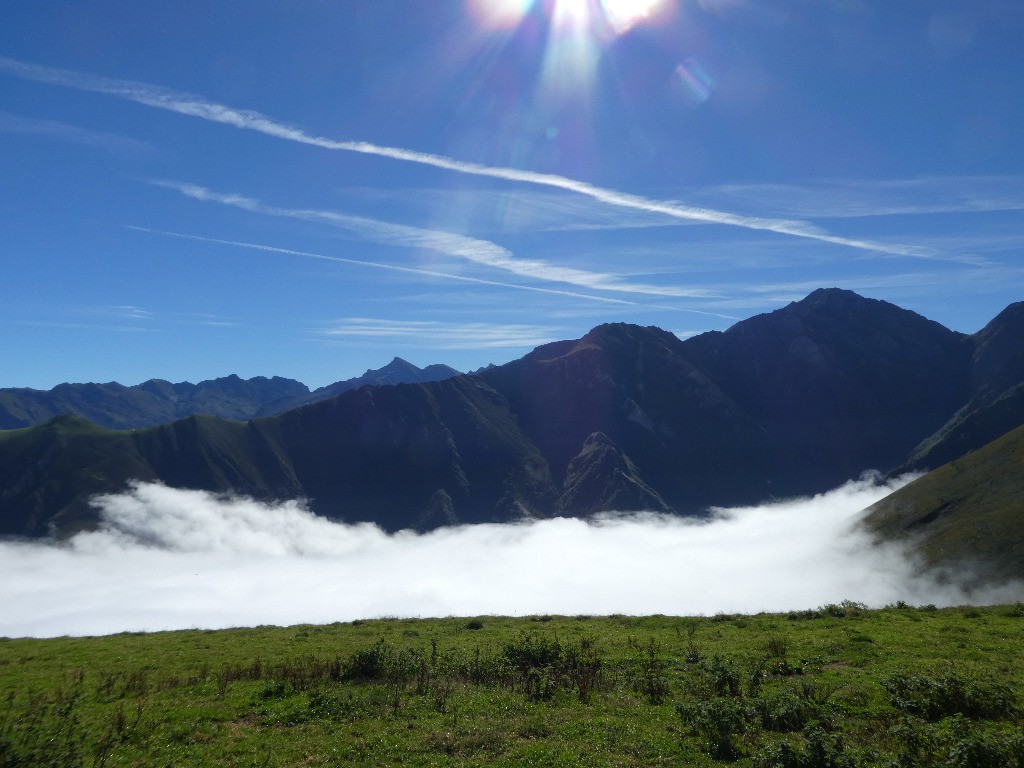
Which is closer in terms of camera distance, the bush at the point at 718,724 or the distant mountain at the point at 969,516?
the bush at the point at 718,724

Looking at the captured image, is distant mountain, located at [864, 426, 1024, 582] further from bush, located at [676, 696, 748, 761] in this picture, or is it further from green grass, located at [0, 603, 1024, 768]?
bush, located at [676, 696, 748, 761]

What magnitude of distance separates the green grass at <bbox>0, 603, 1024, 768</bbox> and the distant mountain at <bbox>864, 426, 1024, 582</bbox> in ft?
162

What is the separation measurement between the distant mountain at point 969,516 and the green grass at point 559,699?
49446mm

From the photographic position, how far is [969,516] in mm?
91375

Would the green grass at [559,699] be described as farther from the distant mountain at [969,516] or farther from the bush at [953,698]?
the distant mountain at [969,516]

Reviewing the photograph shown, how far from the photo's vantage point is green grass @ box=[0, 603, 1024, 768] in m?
19.5

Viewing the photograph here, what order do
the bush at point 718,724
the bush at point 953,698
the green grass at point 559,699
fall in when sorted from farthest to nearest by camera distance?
the bush at point 953,698, the green grass at point 559,699, the bush at point 718,724

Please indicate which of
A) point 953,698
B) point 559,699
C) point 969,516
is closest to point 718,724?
point 559,699

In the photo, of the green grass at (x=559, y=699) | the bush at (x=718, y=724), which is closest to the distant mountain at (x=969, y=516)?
the green grass at (x=559, y=699)

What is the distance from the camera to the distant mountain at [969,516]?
7569 centimetres

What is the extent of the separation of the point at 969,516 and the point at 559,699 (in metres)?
99.1

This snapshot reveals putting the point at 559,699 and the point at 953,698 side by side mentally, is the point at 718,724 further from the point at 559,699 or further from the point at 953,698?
the point at 953,698

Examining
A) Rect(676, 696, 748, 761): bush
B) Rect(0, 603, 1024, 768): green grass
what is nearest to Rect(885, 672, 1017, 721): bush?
Rect(0, 603, 1024, 768): green grass

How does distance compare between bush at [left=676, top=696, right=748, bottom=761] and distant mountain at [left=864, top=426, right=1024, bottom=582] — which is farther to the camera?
distant mountain at [left=864, top=426, right=1024, bottom=582]
